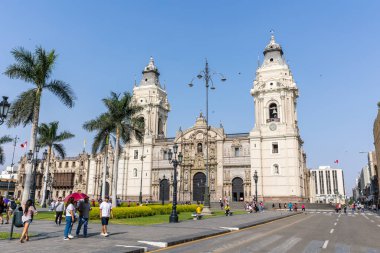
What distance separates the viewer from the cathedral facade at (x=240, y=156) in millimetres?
54375

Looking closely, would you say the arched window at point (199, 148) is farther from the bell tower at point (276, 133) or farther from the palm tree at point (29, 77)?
the palm tree at point (29, 77)

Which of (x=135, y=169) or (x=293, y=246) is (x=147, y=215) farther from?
(x=135, y=169)

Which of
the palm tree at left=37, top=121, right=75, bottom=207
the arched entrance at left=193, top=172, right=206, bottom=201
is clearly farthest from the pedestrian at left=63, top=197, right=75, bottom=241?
the arched entrance at left=193, top=172, right=206, bottom=201

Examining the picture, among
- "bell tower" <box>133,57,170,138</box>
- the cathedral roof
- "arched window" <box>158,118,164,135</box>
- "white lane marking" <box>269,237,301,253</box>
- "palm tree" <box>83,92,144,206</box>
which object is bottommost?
"white lane marking" <box>269,237,301,253</box>

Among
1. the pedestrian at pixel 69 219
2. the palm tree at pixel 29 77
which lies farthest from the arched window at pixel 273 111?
the pedestrian at pixel 69 219

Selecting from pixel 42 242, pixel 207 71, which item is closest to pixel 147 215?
pixel 207 71

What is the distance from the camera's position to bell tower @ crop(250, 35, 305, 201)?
5338cm

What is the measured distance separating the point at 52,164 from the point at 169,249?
76.7 meters

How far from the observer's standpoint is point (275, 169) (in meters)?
54.7

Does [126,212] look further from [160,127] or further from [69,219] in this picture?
[160,127]

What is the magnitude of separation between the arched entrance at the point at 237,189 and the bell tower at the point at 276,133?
3377 millimetres

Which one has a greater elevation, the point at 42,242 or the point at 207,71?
the point at 207,71

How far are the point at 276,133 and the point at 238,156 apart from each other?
8.02 meters

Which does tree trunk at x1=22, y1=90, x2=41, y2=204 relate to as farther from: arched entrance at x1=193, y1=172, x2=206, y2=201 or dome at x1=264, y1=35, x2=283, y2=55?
dome at x1=264, y1=35, x2=283, y2=55
